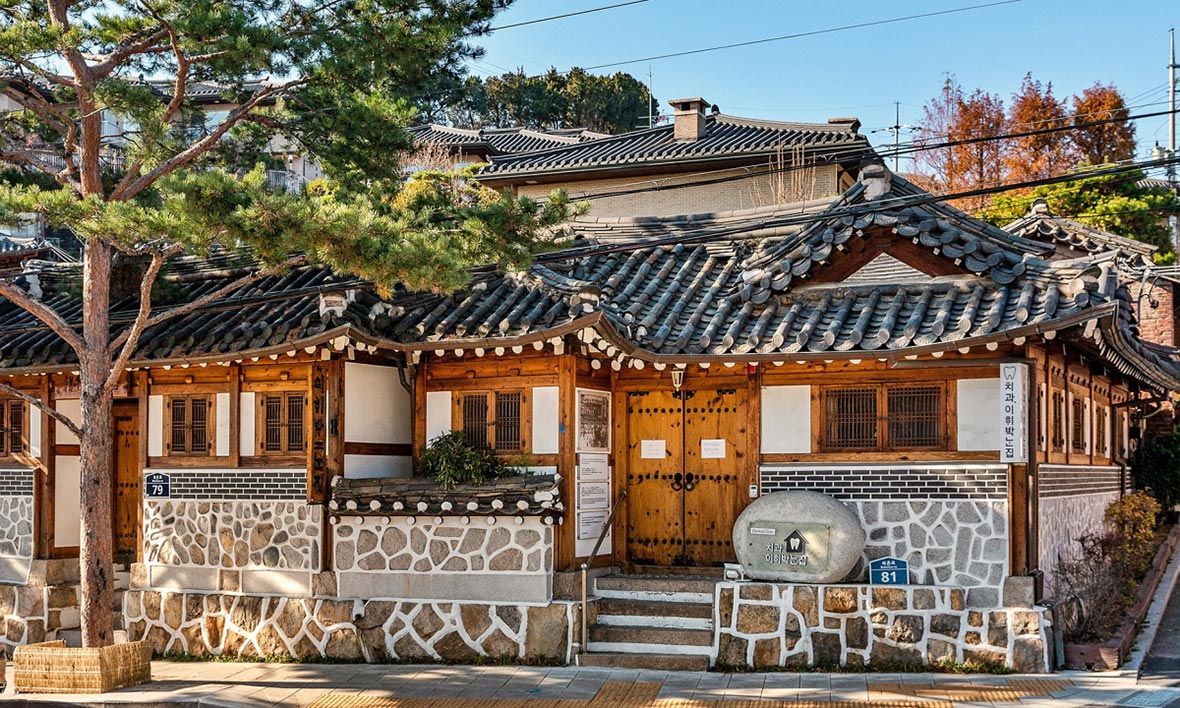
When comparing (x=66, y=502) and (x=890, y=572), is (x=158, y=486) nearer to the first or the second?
(x=66, y=502)

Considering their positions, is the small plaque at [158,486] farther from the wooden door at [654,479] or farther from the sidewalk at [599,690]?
the wooden door at [654,479]

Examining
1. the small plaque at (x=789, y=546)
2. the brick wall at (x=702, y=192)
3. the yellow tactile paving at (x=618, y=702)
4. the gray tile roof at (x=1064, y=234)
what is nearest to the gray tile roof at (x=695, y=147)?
the brick wall at (x=702, y=192)

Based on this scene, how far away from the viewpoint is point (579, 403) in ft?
49.2

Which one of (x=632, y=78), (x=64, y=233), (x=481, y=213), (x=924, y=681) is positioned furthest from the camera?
(x=632, y=78)

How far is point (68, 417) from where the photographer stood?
1806 cm

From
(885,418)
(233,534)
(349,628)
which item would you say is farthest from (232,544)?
(885,418)

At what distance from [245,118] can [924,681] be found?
34.1ft

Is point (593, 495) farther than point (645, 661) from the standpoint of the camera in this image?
Yes

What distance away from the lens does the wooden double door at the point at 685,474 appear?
1542 centimetres

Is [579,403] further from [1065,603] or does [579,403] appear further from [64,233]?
[64,233]

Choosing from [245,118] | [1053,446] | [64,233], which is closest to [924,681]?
[1053,446]

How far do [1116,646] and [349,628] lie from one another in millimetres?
9204

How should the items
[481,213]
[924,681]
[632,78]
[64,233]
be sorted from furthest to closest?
[632,78] → [64,233] → [481,213] → [924,681]

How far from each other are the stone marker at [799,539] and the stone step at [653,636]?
3.23 feet
